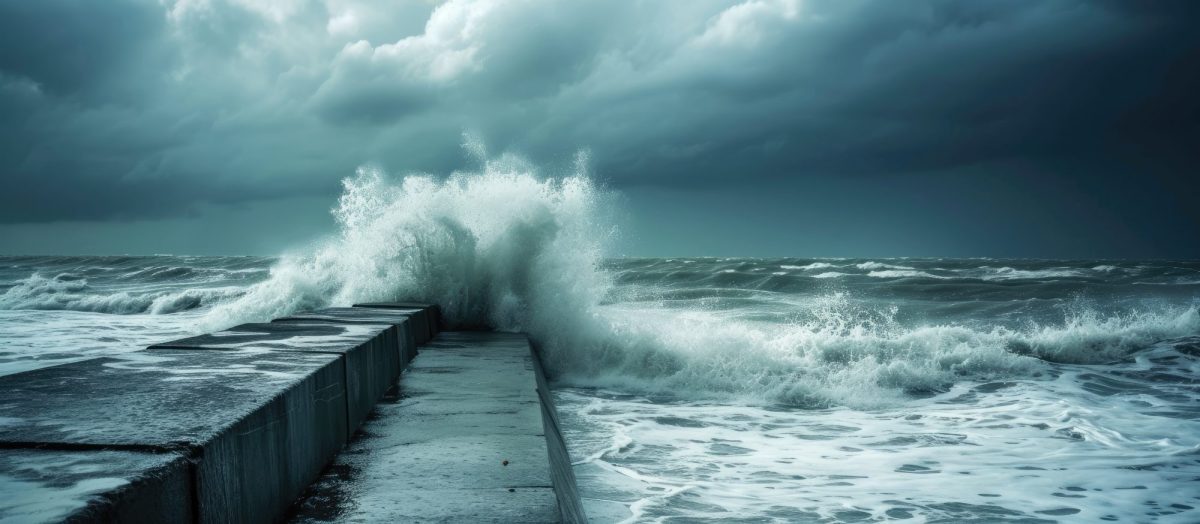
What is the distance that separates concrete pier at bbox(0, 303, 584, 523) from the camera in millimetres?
1121

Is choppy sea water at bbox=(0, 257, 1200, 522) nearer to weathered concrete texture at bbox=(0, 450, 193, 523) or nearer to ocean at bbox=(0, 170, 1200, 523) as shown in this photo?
ocean at bbox=(0, 170, 1200, 523)

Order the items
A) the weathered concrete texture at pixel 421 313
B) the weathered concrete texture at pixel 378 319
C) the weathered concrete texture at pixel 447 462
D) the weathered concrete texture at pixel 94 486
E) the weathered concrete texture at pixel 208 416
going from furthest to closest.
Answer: the weathered concrete texture at pixel 421 313
the weathered concrete texture at pixel 378 319
the weathered concrete texture at pixel 447 462
the weathered concrete texture at pixel 208 416
the weathered concrete texture at pixel 94 486

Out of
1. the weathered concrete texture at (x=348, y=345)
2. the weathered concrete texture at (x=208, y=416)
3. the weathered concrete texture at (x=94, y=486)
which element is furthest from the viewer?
the weathered concrete texture at (x=348, y=345)

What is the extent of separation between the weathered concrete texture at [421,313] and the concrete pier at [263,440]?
1807mm

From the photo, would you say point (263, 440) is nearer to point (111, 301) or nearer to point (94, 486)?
point (94, 486)

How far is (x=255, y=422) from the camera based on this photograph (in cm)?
158

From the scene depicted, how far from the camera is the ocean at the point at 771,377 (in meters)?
3.66

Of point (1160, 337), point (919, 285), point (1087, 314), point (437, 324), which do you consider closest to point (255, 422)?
point (437, 324)

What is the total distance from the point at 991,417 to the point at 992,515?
2.55 meters

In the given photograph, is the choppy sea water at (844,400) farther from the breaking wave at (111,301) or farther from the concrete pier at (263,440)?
the concrete pier at (263,440)

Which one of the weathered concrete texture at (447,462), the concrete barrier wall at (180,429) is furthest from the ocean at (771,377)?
the concrete barrier wall at (180,429)

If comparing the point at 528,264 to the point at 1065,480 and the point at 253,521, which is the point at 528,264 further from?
the point at 253,521

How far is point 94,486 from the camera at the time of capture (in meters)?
1.01

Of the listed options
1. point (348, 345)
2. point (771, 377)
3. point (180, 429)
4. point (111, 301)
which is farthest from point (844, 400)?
point (111, 301)
